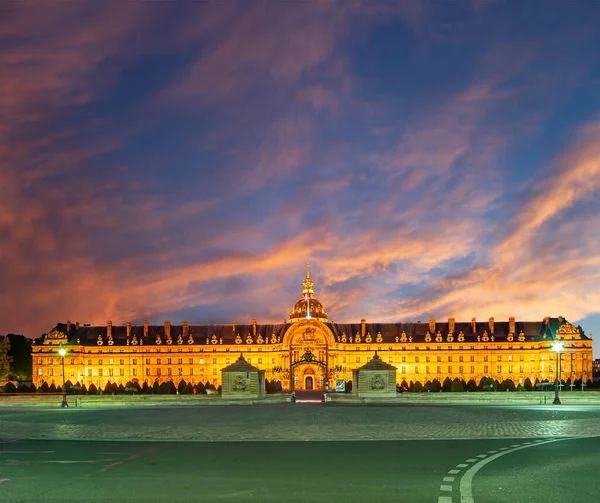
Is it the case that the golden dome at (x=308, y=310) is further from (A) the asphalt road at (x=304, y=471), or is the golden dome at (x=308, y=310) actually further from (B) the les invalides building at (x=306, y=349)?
(A) the asphalt road at (x=304, y=471)

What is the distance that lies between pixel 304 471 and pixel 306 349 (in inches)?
5944

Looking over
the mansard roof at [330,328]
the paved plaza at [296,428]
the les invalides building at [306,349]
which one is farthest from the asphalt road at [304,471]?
the mansard roof at [330,328]

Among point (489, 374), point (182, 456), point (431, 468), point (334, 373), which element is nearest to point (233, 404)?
point (182, 456)

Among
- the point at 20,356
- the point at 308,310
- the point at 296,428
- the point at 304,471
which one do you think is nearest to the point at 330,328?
the point at 308,310

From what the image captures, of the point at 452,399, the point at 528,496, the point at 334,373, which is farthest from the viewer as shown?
the point at 334,373

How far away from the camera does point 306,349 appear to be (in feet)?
549

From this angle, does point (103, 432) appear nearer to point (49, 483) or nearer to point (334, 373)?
point (49, 483)

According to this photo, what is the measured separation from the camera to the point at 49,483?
15.5 meters

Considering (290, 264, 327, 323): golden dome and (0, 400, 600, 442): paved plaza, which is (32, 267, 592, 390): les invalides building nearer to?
(290, 264, 327, 323): golden dome

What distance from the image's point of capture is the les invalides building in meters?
167

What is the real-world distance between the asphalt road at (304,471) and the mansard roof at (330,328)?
484 feet

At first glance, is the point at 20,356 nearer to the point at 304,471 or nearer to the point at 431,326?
the point at 431,326

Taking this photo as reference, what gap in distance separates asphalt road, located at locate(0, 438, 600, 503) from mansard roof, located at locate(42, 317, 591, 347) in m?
147

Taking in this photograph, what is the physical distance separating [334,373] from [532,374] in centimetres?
4162
